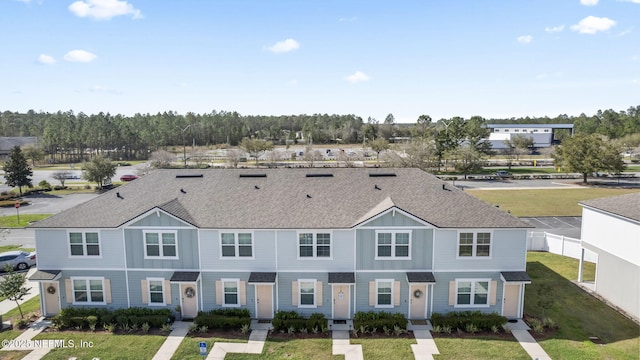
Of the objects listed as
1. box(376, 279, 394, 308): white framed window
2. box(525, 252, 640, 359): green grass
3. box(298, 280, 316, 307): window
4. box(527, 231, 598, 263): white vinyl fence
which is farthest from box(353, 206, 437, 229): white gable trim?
box(527, 231, 598, 263): white vinyl fence

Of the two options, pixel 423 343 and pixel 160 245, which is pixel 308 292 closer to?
pixel 423 343

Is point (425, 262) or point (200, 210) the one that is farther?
point (200, 210)

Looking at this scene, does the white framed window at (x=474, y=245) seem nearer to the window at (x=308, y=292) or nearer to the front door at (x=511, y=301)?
the front door at (x=511, y=301)

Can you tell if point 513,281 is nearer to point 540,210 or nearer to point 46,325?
point 46,325

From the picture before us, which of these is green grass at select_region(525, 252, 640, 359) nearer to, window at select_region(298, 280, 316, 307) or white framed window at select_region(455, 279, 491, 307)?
white framed window at select_region(455, 279, 491, 307)

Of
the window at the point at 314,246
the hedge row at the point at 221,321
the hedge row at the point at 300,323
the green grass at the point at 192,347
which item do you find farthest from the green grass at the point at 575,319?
the green grass at the point at 192,347

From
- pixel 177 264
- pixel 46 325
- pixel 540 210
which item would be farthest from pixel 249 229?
pixel 540 210
